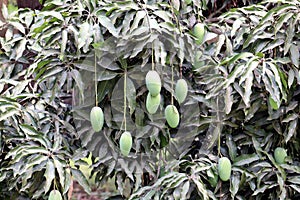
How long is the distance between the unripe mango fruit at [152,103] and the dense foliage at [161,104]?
0.05m

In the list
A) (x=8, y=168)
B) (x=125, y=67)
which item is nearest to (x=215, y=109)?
(x=125, y=67)

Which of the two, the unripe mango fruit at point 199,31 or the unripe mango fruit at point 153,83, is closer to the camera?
the unripe mango fruit at point 153,83

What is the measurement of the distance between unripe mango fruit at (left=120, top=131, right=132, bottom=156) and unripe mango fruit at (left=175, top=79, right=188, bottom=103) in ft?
0.59

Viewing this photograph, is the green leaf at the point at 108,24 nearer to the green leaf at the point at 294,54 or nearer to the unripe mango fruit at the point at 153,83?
the unripe mango fruit at the point at 153,83

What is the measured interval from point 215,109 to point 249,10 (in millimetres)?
345

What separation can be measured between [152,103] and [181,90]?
10 centimetres

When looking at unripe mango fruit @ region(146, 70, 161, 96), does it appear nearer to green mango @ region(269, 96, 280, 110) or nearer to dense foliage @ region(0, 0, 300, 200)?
dense foliage @ region(0, 0, 300, 200)

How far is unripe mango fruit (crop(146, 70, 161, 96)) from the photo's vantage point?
1347 mm

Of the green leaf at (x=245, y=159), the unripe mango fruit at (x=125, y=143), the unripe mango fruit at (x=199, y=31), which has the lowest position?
the green leaf at (x=245, y=159)

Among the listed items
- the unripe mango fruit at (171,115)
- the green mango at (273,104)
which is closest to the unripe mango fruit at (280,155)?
the green mango at (273,104)

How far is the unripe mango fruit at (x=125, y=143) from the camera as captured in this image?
4.58 feet

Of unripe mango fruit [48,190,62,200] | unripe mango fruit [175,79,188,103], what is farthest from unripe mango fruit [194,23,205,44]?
unripe mango fruit [48,190,62,200]

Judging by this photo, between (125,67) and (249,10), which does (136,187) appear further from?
(249,10)

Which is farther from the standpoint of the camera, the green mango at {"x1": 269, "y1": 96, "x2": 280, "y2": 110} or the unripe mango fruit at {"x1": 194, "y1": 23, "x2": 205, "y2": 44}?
the unripe mango fruit at {"x1": 194, "y1": 23, "x2": 205, "y2": 44}
